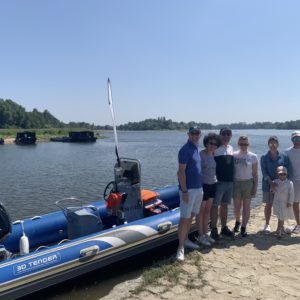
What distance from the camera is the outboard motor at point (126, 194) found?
5.76 m

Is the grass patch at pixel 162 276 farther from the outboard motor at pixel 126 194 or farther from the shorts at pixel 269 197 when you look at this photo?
the shorts at pixel 269 197

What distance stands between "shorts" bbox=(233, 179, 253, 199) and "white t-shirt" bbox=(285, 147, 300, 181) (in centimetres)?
77

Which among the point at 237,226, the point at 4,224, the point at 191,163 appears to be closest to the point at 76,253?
the point at 4,224

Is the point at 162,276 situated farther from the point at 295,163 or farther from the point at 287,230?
the point at 295,163

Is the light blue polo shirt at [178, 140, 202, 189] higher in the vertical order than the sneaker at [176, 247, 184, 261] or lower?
higher

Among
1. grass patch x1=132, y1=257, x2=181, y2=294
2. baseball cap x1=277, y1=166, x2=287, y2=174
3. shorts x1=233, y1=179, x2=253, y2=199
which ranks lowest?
grass patch x1=132, y1=257, x2=181, y2=294

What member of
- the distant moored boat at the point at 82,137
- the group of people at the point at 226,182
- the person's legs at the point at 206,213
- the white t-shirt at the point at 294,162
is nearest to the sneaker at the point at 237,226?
the group of people at the point at 226,182

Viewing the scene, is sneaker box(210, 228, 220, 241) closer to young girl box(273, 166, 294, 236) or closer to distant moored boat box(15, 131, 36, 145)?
young girl box(273, 166, 294, 236)

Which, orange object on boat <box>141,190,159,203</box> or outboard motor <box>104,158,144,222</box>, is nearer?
outboard motor <box>104,158,144,222</box>

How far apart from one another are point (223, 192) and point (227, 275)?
4.51 feet

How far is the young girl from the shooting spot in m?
5.61

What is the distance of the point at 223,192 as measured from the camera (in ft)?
18.1

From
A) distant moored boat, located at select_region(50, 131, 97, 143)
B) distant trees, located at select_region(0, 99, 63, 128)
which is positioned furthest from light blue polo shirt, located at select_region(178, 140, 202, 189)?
distant trees, located at select_region(0, 99, 63, 128)

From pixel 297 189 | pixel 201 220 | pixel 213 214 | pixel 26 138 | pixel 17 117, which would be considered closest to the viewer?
pixel 201 220
